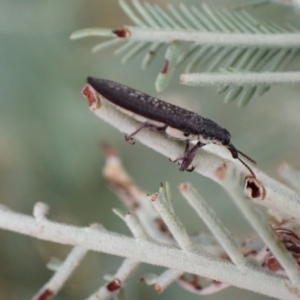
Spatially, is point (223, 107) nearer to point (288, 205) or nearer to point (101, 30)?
point (101, 30)

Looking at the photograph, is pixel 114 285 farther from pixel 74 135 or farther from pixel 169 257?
pixel 74 135

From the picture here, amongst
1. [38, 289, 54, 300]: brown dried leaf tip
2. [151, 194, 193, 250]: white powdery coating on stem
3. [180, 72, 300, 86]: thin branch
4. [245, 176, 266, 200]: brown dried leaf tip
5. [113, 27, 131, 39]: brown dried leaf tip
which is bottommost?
[38, 289, 54, 300]: brown dried leaf tip

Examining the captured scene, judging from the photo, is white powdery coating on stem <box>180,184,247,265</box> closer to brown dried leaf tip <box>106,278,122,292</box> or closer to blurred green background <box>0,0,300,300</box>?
brown dried leaf tip <box>106,278,122,292</box>

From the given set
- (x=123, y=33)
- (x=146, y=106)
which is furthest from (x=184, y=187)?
(x=123, y=33)

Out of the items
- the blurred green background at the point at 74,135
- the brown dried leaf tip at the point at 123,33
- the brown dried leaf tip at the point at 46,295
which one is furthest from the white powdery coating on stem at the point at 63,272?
the blurred green background at the point at 74,135

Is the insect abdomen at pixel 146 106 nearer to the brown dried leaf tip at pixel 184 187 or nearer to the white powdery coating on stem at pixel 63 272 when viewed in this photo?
the brown dried leaf tip at pixel 184 187

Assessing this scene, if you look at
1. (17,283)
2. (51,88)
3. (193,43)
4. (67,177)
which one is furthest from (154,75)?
(193,43)

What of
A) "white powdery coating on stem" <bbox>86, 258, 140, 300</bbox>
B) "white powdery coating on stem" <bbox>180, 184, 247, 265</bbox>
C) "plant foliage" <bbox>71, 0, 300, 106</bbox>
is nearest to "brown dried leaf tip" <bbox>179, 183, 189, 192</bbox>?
"white powdery coating on stem" <bbox>180, 184, 247, 265</bbox>
